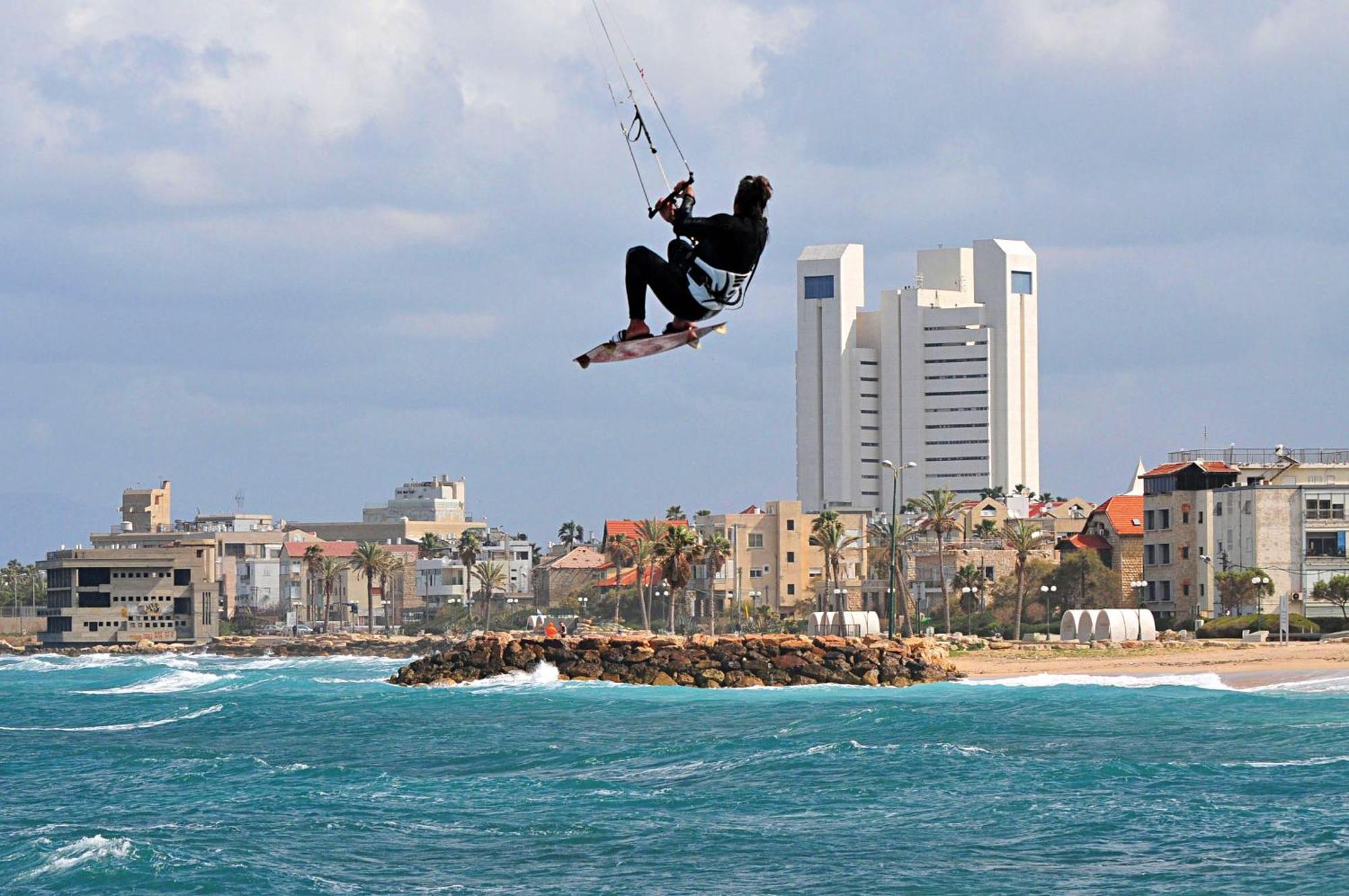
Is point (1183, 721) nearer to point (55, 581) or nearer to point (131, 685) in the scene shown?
point (131, 685)

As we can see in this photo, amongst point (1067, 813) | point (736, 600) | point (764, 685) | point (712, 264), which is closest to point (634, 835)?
point (1067, 813)

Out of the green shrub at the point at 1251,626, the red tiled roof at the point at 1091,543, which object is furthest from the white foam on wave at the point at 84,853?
the red tiled roof at the point at 1091,543

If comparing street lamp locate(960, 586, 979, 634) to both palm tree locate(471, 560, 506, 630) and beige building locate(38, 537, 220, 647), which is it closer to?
palm tree locate(471, 560, 506, 630)

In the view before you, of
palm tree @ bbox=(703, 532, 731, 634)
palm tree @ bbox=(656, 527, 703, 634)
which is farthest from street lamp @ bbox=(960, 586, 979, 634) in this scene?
palm tree @ bbox=(656, 527, 703, 634)

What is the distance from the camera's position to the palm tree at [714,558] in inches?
6053

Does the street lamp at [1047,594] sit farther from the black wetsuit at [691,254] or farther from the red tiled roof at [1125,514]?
the black wetsuit at [691,254]

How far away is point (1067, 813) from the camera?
41094 mm

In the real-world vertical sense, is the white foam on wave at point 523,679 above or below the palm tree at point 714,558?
below

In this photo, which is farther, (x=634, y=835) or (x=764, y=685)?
(x=764, y=685)

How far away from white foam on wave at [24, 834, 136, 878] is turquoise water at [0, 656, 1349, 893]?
0.34ft

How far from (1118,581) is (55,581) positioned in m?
97.8

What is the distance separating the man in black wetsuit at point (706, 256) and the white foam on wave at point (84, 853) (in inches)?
903

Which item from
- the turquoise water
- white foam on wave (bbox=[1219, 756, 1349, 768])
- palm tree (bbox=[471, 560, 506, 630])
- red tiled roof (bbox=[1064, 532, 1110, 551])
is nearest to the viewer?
the turquoise water

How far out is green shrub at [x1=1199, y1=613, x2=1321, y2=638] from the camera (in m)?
101
